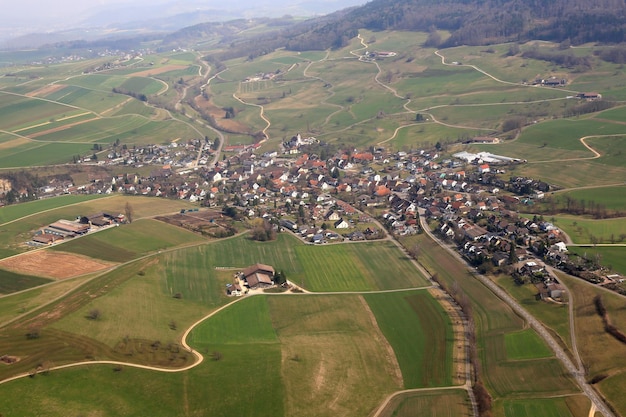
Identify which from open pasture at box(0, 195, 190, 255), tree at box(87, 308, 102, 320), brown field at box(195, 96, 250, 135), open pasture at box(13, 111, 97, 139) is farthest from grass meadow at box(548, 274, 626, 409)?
open pasture at box(13, 111, 97, 139)

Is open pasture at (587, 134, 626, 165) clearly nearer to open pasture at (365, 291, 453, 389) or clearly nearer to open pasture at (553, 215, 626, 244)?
open pasture at (553, 215, 626, 244)

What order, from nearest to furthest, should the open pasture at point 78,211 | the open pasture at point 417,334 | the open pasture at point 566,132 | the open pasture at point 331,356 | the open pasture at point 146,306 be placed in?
the open pasture at point 331,356 < the open pasture at point 417,334 < the open pasture at point 146,306 < the open pasture at point 78,211 < the open pasture at point 566,132

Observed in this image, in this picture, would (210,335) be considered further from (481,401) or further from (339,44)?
(339,44)

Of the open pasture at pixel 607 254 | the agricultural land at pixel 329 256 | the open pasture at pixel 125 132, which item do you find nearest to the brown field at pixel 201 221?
the agricultural land at pixel 329 256

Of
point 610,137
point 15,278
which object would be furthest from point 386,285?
point 610,137

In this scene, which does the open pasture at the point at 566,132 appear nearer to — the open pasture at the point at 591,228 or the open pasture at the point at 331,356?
the open pasture at the point at 591,228

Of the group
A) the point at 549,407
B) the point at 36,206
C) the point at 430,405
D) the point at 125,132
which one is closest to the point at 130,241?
the point at 36,206
